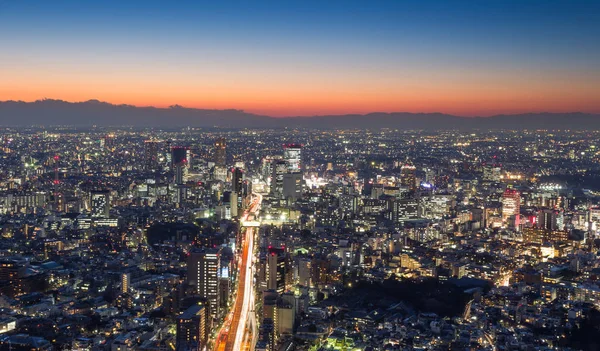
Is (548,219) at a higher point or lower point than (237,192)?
lower

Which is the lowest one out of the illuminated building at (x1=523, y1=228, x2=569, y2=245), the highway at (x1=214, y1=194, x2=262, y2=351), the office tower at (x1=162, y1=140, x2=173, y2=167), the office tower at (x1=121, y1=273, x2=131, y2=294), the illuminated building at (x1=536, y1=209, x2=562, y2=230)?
the highway at (x1=214, y1=194, x2=262, y2=351)

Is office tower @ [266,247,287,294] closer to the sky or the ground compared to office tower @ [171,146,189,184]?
closer to the ground

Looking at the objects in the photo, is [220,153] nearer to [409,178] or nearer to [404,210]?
[409,178]

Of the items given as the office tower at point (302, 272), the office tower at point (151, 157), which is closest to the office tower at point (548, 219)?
the office tower at point (302, 272)

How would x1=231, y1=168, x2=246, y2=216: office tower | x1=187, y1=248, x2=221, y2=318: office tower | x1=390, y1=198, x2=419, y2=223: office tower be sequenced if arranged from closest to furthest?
x1=187, y1=248, x2=221, y2=318: office tower → x1=390, y1=198, x2=419, y2=223: office tower → x1=231, y1=168, x2=246, y2=216: office tower

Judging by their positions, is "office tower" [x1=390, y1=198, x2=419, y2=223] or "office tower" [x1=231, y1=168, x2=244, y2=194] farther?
"office tower" [x1=231, y1=168, x2=244, y2=194]

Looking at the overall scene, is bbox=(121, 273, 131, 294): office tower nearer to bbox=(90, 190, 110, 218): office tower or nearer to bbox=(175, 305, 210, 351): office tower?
bbox=(175, 305, 210, 351): office tower

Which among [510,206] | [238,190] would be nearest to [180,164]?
[238,190]

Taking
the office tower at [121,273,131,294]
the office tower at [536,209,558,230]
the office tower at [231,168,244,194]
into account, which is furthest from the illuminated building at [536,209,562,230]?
the office tower at [121,273,131,294]
